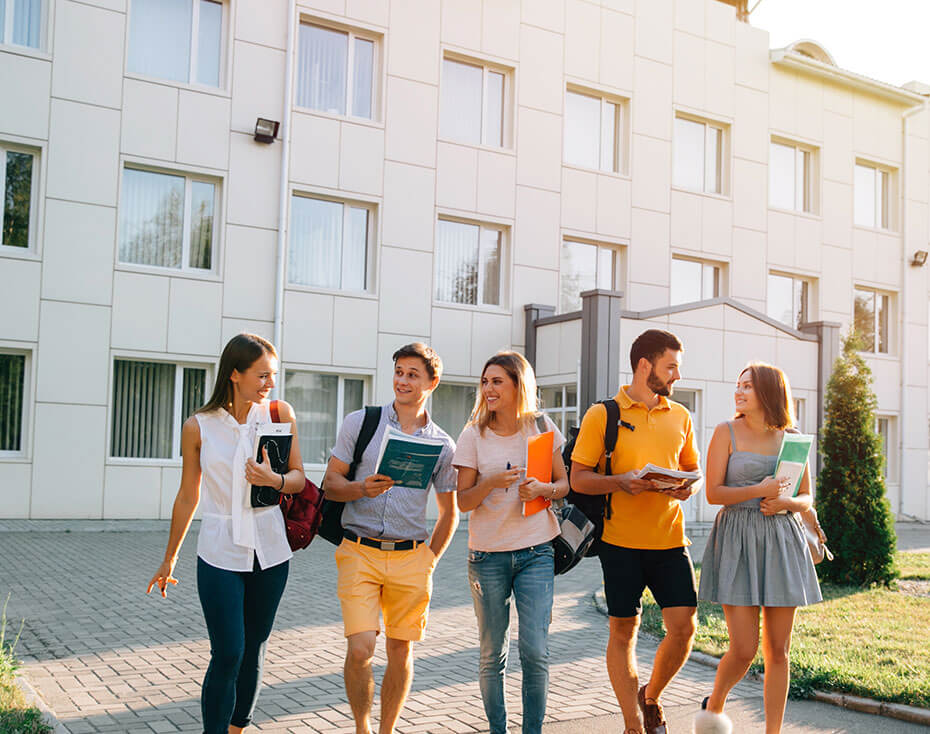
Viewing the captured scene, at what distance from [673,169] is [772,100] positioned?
11.8 feet

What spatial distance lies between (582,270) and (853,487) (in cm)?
980

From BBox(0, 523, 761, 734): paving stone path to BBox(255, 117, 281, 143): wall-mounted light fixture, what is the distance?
835 cm

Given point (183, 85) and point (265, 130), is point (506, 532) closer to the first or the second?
point (265, 130)

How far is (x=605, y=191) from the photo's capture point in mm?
20156

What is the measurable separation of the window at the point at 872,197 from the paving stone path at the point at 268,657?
1752 centimetres

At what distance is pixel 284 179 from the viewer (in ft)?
55.2

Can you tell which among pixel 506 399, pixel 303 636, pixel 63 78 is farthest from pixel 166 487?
pixel 506 399

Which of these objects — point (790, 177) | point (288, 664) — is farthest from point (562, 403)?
point (288, 664)

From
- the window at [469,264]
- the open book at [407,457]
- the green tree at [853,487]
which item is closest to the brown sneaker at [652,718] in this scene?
the open book at [407,457]

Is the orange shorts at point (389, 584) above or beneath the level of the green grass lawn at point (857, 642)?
above

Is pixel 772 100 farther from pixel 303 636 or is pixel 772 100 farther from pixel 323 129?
pixel 303 636

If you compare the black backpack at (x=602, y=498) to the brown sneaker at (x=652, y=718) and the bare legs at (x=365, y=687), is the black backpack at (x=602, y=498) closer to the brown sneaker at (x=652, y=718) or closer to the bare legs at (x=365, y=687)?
the brown sneaker at (x=652, y=718)

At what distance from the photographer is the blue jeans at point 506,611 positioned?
15.0ft

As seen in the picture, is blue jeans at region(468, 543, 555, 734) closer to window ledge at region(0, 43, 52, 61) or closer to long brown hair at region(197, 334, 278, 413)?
long brown hair at region(197, 334, 278, 413)
